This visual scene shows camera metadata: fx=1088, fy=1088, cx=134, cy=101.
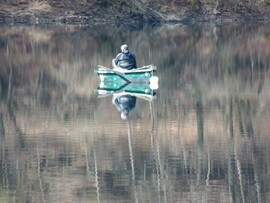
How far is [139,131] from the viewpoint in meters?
27.7

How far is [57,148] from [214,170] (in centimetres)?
438

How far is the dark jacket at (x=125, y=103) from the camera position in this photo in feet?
106

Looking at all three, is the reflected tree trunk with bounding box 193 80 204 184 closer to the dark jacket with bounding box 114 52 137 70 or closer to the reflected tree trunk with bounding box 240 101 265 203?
the reflected tree trunk with bounding box 240 101 265 203

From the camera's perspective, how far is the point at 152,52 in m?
54.0

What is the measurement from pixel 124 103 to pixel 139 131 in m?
6.44

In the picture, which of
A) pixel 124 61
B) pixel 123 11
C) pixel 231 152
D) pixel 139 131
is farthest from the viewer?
pixel 123 11

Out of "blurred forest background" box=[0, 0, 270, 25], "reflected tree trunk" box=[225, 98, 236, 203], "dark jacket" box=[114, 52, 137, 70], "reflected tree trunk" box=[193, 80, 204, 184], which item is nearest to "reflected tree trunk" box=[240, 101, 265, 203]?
"reflected tree trunk" box=[225, 98, 236, 203]

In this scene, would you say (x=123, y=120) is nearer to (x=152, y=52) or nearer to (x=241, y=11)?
(x=152, y=52)

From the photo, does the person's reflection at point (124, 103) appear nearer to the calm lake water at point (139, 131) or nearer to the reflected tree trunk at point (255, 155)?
the calm lake water at point (139, 131)

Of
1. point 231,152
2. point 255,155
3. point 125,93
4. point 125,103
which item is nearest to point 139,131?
point 231,152

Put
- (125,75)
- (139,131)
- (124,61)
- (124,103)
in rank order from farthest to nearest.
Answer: (124,61) < (125,75) < (124,103) < (139,131)

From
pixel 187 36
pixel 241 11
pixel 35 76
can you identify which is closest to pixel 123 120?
pixel 35 76

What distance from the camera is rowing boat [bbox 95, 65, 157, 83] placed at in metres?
40.9

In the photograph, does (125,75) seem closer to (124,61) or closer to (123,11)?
(124,61)
